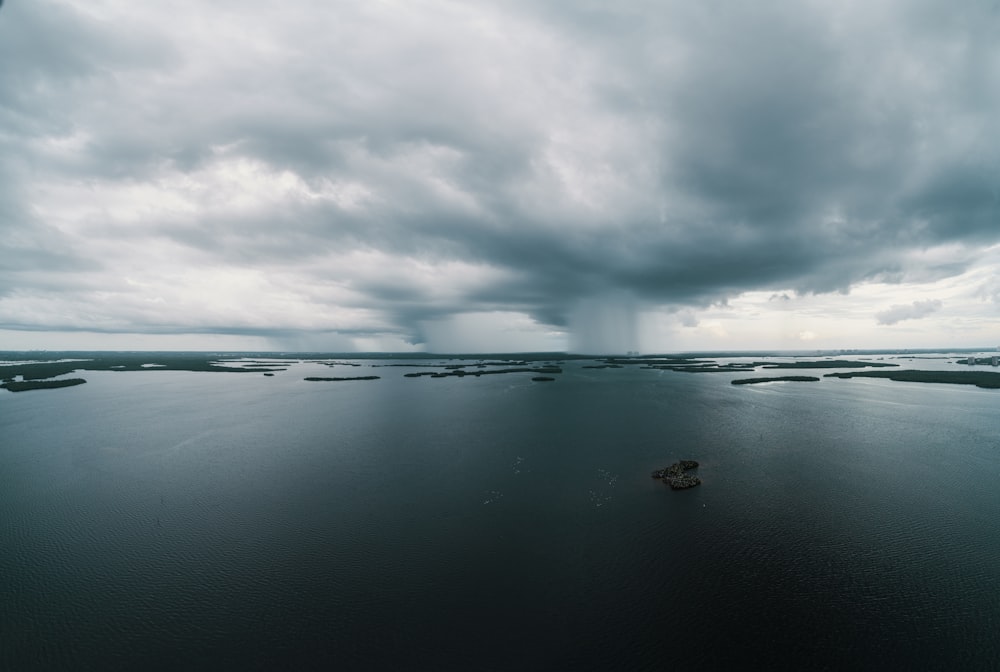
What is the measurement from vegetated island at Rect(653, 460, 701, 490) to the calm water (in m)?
0.95

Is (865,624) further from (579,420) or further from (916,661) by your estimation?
(579,420)

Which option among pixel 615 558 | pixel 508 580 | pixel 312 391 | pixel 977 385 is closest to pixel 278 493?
pixel 508 580

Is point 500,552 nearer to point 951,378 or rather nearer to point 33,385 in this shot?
point 951,378

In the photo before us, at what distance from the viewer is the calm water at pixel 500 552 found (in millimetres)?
15695

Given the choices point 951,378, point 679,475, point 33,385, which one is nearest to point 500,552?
point 679,475

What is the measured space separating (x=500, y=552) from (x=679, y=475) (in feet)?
56.6

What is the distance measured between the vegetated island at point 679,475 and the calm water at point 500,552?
3.13 feet

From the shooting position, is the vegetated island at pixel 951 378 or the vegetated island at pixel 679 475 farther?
the vegetated island at pixel 951 378

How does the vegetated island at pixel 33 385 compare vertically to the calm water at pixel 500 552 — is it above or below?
above

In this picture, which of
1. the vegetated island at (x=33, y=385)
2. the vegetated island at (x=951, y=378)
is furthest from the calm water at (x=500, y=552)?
the vegetated island at (x=33, y=385)

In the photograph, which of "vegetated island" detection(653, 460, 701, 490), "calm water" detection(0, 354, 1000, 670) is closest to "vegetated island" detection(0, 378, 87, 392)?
"calm water" detection(0, 354, 1000, 670)

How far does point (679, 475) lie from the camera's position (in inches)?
1272

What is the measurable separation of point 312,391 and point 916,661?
344 feet

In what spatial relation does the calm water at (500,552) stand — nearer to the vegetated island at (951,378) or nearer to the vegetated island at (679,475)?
the vegetated island at (679,475)
